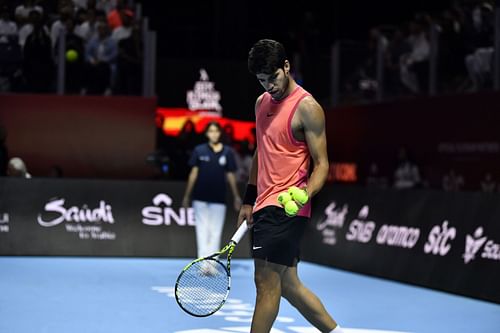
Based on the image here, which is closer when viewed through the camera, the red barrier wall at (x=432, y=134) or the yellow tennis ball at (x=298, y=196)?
the yellow tennis ball at (x=298, y=196)

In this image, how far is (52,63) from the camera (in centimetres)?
1736

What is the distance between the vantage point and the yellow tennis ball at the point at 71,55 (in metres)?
17.2

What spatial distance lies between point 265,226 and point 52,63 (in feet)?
38.5

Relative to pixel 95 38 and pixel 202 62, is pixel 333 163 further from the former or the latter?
pixel 95 38

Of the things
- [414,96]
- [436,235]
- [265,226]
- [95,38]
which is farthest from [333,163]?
[265,226]

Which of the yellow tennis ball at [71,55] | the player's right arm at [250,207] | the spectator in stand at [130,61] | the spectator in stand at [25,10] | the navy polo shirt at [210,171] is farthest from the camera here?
the spectator in stand at [130,61]

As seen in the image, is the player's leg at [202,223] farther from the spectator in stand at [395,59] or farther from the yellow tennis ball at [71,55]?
the spectator in stand at [395,59]

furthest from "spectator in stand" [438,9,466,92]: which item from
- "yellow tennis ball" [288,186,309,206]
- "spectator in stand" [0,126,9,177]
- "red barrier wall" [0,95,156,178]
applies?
"yellow tennis ball" [288,186,309,206]

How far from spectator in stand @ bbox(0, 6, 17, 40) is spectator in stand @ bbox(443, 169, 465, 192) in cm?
788

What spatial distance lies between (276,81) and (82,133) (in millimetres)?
12663

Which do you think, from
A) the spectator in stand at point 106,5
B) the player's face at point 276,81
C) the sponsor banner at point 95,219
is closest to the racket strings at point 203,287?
the player's face at point 276,81

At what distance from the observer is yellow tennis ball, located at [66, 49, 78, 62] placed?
17250mm

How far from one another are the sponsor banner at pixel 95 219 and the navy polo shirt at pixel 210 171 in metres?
2.88

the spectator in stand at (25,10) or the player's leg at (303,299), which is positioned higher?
the spectator in stand at (25,10)
